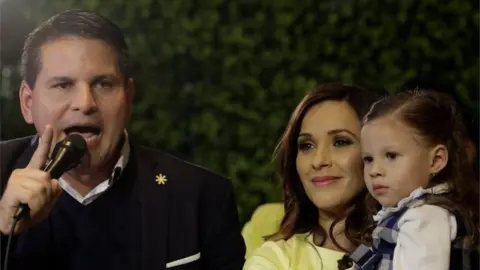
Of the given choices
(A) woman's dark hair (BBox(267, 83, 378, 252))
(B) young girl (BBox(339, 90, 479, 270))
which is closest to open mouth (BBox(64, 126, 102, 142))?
(A) woman's dark hair (BBox(267, 83, 378, 252))

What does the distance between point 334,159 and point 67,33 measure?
1.70 ft

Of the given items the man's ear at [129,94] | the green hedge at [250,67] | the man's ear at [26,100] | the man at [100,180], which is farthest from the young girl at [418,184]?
the man's ear at [26,100]

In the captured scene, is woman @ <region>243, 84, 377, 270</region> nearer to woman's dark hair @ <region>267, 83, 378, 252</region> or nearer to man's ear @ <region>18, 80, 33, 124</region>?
woman's dark hair @ <region>267, 83, 378, 252</region>

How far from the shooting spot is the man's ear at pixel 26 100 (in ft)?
4.26

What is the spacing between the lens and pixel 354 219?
131 cm

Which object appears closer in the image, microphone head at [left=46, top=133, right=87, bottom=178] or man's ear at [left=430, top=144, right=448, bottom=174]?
microphone head at [left=46, top=133, right=87, bottom=178]

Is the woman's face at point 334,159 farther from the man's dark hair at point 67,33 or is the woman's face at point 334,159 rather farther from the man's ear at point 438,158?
the man's dark hair at point 67,33

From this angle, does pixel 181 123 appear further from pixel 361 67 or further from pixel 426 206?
pixel 426 206

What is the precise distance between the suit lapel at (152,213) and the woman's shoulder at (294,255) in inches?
6.4

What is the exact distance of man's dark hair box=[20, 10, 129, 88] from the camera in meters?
1.29

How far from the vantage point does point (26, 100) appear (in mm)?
1304

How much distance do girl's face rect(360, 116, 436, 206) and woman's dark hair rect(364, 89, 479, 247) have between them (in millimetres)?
14

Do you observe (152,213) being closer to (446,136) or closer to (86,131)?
(86,131)

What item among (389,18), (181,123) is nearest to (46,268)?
(181,123)
